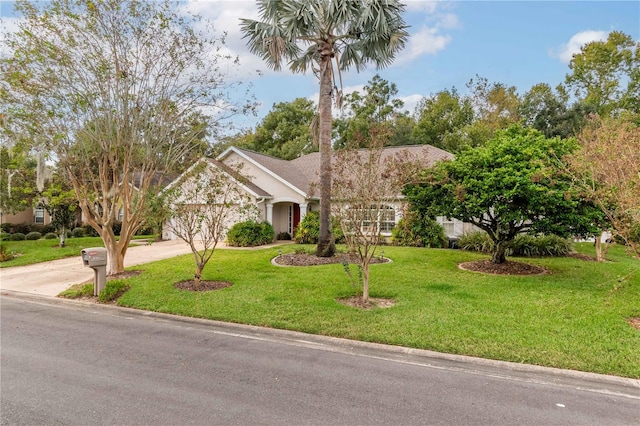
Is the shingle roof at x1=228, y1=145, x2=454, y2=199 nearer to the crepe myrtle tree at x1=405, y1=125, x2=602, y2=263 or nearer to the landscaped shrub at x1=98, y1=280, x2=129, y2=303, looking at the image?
the crepe myrtle tree at x1=405, y1=125, x2=602, y2=263

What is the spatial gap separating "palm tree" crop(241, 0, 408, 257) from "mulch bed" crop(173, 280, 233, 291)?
420 cm

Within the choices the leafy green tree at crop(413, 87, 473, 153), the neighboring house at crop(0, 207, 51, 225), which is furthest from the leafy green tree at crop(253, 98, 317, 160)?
the neighboring house at crop(0, 207, 51, 225)

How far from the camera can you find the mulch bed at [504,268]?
1045 cm

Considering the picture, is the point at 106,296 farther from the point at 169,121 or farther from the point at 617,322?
the point at 617,322

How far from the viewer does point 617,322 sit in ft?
20.3

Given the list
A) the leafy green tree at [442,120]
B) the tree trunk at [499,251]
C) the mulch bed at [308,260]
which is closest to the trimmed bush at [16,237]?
the mulch bed at [308,260]

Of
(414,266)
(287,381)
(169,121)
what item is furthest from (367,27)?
(287,381)

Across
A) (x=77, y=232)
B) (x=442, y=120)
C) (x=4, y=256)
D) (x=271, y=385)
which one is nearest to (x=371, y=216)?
(x=271, y=385)

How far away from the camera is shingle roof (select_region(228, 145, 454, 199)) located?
18.7 metres

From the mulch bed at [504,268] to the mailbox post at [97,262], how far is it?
10.2 meters

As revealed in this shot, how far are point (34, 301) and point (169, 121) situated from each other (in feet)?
19.2

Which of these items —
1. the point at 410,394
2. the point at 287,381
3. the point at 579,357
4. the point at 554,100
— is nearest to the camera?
the point at 410,394

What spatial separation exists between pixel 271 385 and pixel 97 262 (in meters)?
6.34

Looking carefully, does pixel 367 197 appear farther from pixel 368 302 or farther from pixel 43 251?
pixel 43 251
